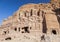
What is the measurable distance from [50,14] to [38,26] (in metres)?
4.73

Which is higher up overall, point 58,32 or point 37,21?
point 37,21

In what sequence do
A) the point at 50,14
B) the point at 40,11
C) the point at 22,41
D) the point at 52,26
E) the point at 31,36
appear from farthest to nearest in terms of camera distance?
the point at 40,11 < the point at 50,14 < the point at 52,26 < the point at 31,36 < the point at 22,41

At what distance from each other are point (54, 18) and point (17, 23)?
10742 mm

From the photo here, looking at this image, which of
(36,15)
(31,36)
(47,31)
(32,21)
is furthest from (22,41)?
(36,15)

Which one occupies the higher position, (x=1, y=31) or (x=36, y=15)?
(x=36, y=15)

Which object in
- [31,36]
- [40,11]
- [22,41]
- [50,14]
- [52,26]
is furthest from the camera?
[40,11]

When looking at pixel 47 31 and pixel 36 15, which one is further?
pixel 36 15

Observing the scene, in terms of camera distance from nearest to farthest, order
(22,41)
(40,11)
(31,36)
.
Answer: (22,41) → (31,36) → (40,11)

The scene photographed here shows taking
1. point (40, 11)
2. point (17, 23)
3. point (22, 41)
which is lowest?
point (22, 41)

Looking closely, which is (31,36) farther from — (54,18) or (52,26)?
(54,18)

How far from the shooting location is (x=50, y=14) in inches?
1706

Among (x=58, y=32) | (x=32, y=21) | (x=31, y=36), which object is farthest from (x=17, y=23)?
(x=58, y=32)

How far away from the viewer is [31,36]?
37.5 meters

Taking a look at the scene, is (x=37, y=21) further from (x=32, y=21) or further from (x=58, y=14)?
(x=58, y=14)
